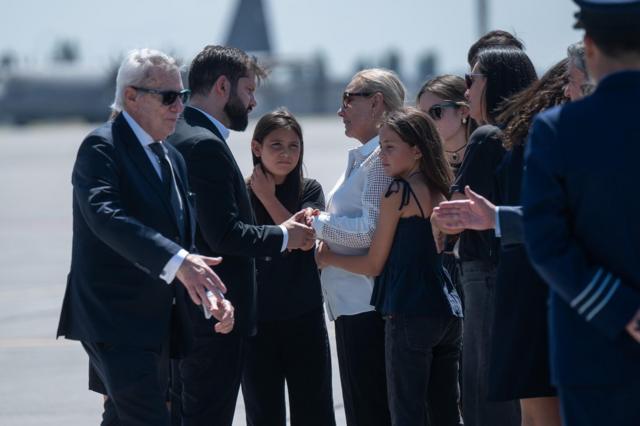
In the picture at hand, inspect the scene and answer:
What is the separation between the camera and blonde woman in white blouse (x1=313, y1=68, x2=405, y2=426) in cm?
524

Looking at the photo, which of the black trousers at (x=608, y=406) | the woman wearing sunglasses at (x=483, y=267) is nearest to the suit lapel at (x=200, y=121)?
the woman wearing sunglasses at (x=483, y=267)

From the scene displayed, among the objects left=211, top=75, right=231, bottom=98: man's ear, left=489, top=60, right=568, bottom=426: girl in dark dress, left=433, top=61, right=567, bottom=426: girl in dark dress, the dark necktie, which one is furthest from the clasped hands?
left=211, top=75, right=231, bottom=98: man's ear

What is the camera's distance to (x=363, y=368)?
5.25m

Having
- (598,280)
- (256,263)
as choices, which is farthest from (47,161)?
(598,280)

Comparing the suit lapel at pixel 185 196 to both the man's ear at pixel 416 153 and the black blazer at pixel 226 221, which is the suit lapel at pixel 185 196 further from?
the man's ear at pixel 416 153

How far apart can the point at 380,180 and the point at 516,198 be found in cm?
102

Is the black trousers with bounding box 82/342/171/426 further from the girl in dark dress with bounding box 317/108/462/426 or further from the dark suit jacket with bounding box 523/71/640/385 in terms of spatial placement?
the dark suit jacket with bounding box 523/71/640/385

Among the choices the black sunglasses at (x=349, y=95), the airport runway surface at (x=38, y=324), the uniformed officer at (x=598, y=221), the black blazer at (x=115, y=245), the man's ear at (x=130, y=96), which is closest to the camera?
the uniformed officer at (x=598, y=221)

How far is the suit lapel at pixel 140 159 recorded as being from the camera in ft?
14.5

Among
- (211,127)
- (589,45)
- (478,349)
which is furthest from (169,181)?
(589,45)

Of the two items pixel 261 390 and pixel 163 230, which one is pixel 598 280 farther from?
pixel 261 390

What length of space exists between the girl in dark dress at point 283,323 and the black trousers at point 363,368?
8.0 inches

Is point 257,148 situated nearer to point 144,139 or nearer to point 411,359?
point 144,139

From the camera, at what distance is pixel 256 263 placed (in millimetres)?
5512
